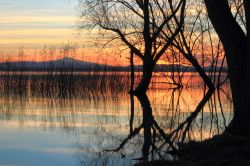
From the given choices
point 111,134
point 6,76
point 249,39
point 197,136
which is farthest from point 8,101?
point 249,39

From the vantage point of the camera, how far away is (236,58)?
10156mm

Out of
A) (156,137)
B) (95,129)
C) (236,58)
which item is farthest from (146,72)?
(236,58)

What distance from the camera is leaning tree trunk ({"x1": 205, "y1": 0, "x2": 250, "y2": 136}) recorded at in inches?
382

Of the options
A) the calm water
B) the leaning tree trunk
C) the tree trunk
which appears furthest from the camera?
the tree trunk

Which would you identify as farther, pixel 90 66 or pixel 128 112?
pixel 90 66

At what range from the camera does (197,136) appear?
1194 centimetres

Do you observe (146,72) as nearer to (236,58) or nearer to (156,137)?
(156,137)

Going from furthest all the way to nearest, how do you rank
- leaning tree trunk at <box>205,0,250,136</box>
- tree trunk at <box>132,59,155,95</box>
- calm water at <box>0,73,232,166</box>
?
1. tree trunk at <box>132,59,155,95</box>
2. calm water at <box>0,73,232,166</box>
3. leaning tree trunk at <box>205,0,250,136</box>

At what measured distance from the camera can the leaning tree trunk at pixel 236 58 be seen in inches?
382

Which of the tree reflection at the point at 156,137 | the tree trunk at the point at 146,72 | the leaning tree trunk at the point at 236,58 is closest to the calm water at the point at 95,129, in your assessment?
the tree reflection at the point at 156,137

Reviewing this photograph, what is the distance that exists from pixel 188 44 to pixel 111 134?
72.3ft

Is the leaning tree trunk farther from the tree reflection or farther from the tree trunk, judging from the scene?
the tree trunk

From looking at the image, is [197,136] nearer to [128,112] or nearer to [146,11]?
[128,112]

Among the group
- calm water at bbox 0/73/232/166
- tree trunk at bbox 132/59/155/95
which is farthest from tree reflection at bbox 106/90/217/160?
tree trunk at bbox 132/59/155/95
